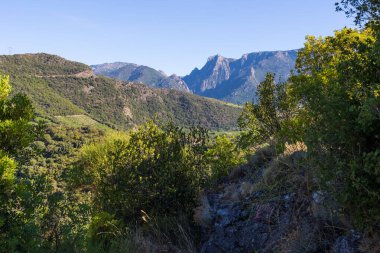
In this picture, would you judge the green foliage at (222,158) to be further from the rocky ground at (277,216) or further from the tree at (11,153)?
the tree at (11,153)

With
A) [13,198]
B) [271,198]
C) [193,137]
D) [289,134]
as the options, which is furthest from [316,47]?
[13,198]

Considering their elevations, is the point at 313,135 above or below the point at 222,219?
above

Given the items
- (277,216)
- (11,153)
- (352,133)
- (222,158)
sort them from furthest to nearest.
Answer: (222,158)
(11,153)
(277,216)
(352,133)

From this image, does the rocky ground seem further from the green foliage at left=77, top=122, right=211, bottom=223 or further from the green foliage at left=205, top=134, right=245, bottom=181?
the green foliage at left=205, top=134, right=245, bottom=181

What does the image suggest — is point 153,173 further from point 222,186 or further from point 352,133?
point 352,133

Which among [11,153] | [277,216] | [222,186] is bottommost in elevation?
[222,186]

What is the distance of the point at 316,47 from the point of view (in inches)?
642

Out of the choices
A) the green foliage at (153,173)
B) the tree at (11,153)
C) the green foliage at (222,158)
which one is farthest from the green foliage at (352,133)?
the green foliage at (222,158)

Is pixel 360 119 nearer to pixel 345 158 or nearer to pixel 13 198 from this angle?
pixel 345 158

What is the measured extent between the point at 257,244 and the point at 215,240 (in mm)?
1120

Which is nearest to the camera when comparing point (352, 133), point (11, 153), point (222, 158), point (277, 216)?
point (352, 133)

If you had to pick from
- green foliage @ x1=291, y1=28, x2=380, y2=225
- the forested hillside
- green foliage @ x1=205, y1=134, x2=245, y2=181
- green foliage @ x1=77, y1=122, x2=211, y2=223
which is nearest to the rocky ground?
the forested hillside

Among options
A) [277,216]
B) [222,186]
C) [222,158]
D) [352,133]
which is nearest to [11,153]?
[222,186]

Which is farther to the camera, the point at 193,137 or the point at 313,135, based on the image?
the point at 193,137
